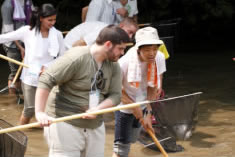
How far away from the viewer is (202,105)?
7.45 metres

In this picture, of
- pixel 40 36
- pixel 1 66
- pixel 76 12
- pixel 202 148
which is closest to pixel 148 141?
pixel 202 148

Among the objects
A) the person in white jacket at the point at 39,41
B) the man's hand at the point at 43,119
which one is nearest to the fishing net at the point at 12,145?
the man's hand at the point at 43,119

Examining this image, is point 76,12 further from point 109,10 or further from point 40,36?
point 40,36

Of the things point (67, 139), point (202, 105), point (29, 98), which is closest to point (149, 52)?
point (67, 139)

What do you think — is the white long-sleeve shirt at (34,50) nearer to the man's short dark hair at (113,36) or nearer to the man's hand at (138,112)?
the man's hand at (138,112)

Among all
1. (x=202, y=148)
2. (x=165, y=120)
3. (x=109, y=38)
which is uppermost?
(x=109, y=38)

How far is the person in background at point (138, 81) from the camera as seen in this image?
4.16 meters

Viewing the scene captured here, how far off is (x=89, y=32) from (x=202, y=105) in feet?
9.33

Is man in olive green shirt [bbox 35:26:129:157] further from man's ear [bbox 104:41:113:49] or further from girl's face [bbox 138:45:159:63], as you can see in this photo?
girl's face [bbox 138:45:159:63]

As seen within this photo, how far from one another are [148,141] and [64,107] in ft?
7.76

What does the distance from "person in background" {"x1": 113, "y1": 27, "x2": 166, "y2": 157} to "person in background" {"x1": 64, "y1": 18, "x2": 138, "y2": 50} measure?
27.3 inches

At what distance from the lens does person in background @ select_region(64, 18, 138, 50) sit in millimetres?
4996

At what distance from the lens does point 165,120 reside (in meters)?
4.09

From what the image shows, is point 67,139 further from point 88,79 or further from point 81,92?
point 88,79
